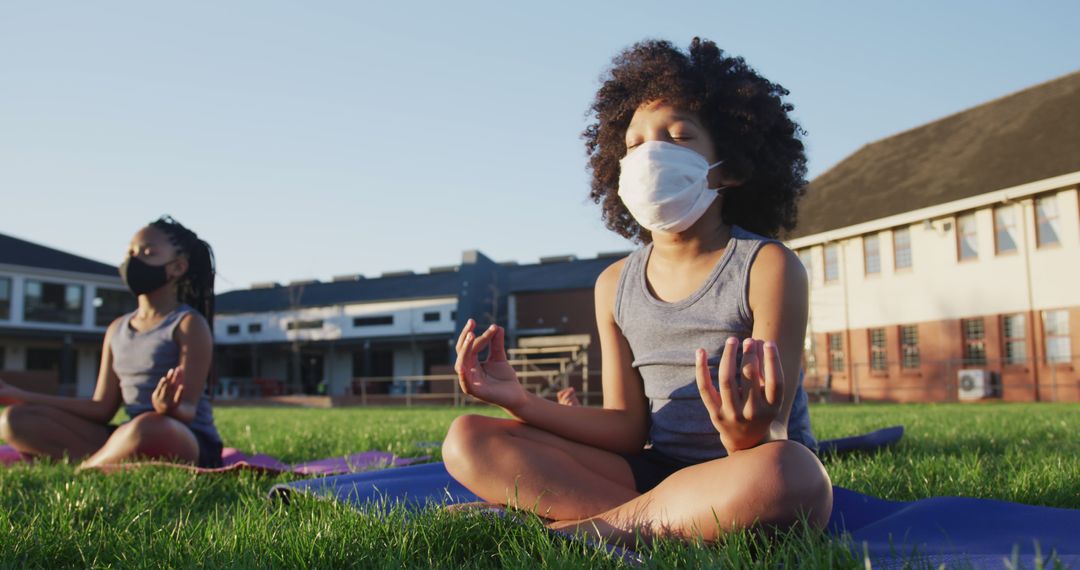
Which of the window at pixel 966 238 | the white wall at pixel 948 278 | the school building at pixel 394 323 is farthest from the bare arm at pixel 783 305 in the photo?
the school building at pixel 394 323

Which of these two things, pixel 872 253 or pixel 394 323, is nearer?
pixel 872 253

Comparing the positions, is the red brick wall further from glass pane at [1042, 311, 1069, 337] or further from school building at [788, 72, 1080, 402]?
glass pane at [1042, 311, 1069, 337]

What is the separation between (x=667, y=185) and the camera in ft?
9.22

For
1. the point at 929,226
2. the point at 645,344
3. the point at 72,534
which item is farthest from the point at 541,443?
the point at 929,226

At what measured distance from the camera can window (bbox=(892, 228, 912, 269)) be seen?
2589 centimetres

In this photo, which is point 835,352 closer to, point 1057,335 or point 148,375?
point 1057,335

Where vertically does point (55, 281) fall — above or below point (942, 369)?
above

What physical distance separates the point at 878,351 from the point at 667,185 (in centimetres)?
2614

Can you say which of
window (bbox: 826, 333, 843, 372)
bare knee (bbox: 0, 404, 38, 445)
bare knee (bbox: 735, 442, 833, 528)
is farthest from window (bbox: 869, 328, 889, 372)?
bare knee (bbox: 735, 442, 833, 528)

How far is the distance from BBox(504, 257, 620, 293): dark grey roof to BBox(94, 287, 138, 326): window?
18.4 m

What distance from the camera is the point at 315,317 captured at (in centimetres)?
4434

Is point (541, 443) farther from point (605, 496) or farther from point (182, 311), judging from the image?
point (182, 311)

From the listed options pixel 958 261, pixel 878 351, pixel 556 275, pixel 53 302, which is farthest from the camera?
pixel 556 275

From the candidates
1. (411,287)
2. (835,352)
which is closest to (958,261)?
(835,352)
